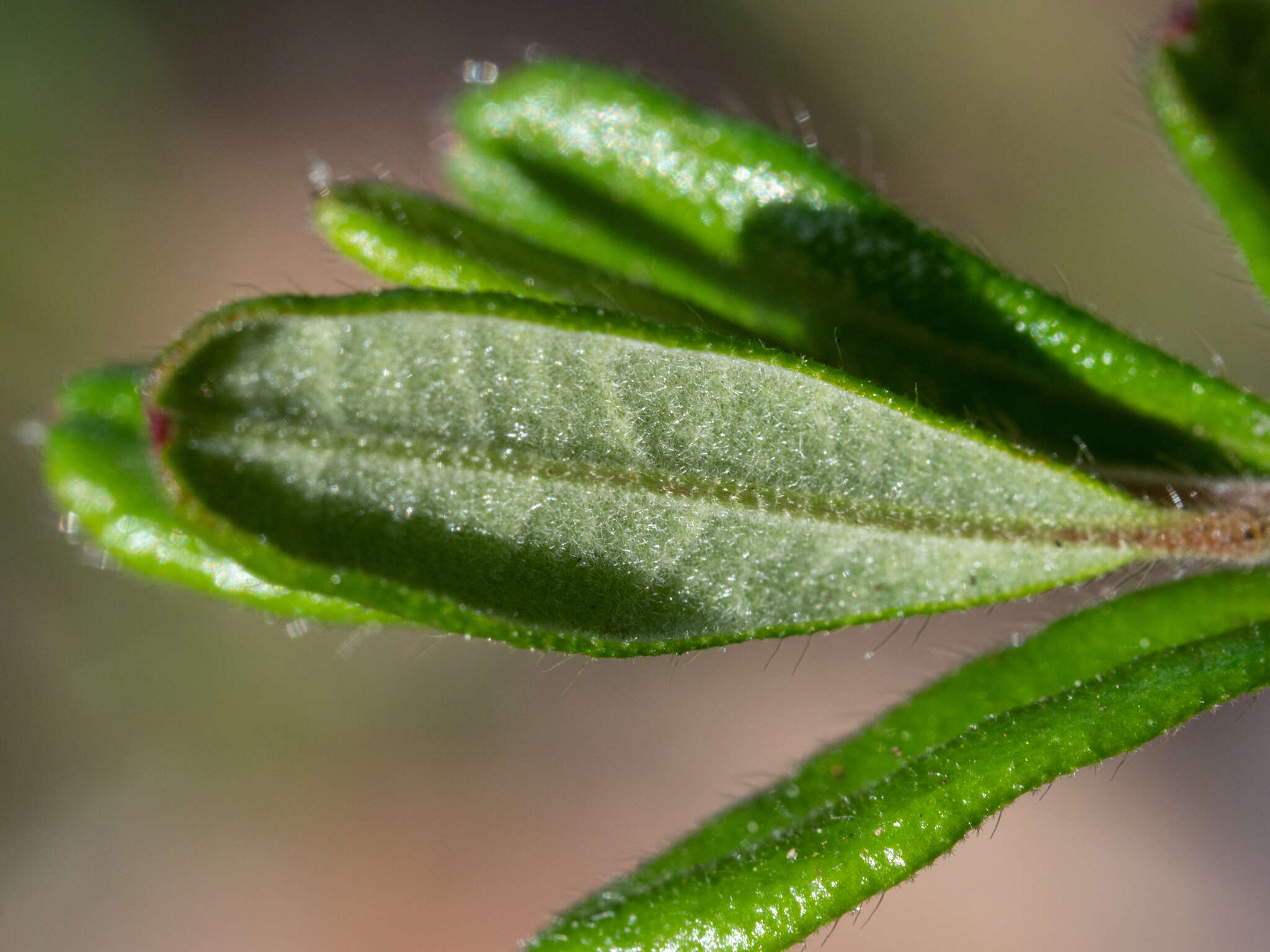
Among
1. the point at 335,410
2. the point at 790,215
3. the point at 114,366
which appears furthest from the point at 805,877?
the point at 114,366

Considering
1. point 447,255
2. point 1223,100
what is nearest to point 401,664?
point 447,255

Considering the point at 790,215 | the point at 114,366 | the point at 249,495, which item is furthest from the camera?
the point at 114,366

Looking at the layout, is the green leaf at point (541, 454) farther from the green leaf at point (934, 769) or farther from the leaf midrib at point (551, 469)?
the green leaf at point (934, 769)

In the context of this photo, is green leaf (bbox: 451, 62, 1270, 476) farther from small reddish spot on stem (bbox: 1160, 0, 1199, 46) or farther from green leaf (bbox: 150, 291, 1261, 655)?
small reddish spot on stem (bbox: 1160, 0, 1199, 46)

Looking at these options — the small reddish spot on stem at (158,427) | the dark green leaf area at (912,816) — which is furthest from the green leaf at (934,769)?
the small reddish spot on stem at (158,427)

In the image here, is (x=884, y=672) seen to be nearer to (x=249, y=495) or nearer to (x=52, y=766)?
(x=52, y=766)

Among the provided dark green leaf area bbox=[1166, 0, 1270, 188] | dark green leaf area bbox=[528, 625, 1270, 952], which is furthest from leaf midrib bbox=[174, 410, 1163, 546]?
dark green leaf area bbox=[1166, 0, 1270, 188]
